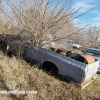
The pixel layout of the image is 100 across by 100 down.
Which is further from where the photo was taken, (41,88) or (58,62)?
(58,62)

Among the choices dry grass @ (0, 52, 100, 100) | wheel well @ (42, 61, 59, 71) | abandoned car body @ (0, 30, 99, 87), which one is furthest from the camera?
wheel well @ (42, 61, 59, 71)

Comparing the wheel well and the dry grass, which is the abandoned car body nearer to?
the wheel well

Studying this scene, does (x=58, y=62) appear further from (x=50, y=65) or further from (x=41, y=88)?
(x=41, y=88)

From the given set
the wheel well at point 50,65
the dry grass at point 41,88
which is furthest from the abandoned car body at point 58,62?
the dry grass at point 41,88

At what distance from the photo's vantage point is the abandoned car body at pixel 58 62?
105 inches

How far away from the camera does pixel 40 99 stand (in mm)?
2242

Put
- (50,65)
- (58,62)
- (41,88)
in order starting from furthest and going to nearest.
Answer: (50,65) < (58,62) < (41,88)

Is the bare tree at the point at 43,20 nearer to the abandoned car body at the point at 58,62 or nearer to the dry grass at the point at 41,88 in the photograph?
the abandoned car body at the point at 58,62

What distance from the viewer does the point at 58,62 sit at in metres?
3.12

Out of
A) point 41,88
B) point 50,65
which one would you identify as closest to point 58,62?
point 50,65

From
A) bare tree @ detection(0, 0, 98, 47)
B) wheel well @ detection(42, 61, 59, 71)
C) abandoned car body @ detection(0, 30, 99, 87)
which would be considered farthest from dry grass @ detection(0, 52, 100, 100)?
bare tree @ detection(0, 0, 98, 47)

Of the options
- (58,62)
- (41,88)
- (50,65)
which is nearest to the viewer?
(41,88)

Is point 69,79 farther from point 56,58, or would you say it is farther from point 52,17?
point 52,17

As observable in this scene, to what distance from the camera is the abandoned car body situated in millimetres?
2676
